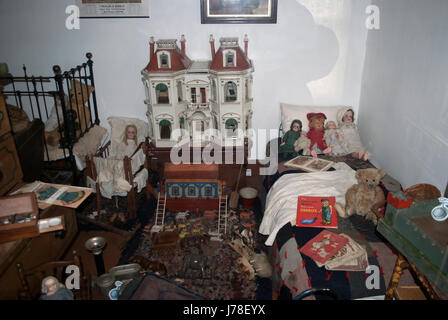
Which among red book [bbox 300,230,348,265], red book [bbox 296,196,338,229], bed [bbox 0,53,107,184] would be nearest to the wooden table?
red book [bbox 300,230,348,265]

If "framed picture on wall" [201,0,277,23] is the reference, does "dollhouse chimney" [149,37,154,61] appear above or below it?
below

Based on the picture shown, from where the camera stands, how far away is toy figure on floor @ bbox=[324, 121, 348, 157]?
14.9 feet

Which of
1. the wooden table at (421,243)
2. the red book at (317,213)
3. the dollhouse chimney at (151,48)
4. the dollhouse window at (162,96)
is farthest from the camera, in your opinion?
the dollhouse window at (162,96)

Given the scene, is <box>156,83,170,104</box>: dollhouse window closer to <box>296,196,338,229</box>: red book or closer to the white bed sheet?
the white bed sheet

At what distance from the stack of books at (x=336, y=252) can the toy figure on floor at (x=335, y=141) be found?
1.66 meters

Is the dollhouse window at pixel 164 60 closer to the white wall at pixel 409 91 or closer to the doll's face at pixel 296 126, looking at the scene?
the doll's face at pixel 296 126

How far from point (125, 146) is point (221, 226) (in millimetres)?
1743

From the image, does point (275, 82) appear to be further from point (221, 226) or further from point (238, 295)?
point (238, 295)

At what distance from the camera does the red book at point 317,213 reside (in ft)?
10.6

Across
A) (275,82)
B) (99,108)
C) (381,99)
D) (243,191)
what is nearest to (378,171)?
(381,99)

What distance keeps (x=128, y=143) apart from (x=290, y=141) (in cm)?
217

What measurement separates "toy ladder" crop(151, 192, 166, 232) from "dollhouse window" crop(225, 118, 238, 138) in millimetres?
1194

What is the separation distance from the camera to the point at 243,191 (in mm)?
A: 4648

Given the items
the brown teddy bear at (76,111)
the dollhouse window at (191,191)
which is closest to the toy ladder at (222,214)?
the dollhouse window at (191,191)
